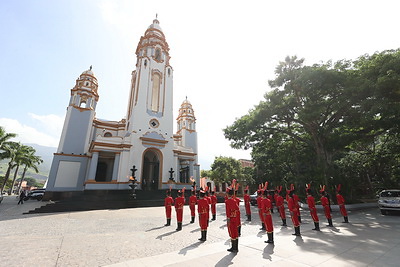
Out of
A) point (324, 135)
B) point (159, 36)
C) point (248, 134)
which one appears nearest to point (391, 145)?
point (324, 135)

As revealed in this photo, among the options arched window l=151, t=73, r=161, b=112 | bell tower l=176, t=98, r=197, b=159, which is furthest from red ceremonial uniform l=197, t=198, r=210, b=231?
bell tower l=176, t=98, r=197, b=159

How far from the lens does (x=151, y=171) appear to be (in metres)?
21.5

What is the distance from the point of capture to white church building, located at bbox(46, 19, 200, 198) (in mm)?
18547

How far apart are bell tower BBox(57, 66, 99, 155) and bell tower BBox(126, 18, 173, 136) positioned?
4766 mm

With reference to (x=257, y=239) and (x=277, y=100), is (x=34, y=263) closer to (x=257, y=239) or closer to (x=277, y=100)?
(x=257, y=239)

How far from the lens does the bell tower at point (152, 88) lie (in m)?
21.2

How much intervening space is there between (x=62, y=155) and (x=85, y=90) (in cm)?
864

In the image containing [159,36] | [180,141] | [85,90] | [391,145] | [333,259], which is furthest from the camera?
[180,141]

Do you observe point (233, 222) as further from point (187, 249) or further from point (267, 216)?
point (187, 249)

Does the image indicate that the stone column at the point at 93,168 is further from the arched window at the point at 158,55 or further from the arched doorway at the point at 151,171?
the arched window at the point at 158,55

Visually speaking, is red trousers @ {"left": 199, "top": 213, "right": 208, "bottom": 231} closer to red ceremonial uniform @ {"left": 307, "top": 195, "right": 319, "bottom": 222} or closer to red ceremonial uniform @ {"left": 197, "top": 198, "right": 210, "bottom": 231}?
red ceremonial uniform @ {"left": 197, "top": 198, "right": 210, "bottom": 231}

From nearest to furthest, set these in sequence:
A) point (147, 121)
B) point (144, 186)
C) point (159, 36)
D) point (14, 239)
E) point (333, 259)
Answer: point (333, 259)
point (14, 239)
point (144, 186)
point (147, 121)
point (159, 36)

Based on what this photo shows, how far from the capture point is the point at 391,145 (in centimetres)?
1622

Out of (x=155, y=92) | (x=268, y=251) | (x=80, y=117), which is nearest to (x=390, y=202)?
(x=268, y=251)
